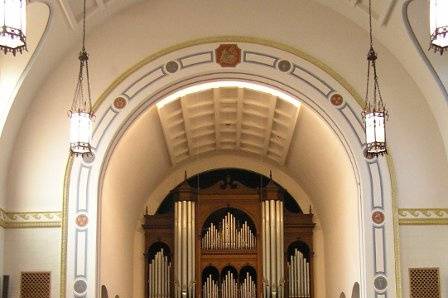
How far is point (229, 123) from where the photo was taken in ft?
58.0

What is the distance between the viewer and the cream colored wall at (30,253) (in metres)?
13.3

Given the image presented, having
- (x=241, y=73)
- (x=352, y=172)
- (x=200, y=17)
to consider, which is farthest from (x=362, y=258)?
(x=200, y=17)

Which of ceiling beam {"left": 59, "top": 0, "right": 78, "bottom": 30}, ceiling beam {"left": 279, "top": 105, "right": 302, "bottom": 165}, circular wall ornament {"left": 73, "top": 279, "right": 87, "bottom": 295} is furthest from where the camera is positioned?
A: ceiling beam {"left": 279, "top": 105, "right": 302, "bottom": 165}

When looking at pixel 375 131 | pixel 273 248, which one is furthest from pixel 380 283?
pixel 273 248

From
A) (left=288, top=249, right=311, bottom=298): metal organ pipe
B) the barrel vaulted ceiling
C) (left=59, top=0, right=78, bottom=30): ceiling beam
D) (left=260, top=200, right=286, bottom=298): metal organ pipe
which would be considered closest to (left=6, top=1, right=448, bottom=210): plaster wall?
(left=59, top=0, right=78, bottom=30): ceiling beam

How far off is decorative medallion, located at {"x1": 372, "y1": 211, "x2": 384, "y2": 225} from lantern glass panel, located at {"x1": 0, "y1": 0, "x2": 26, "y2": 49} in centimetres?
642

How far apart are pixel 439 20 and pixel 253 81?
570cm

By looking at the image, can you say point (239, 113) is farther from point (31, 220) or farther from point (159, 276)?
point (31, 220)

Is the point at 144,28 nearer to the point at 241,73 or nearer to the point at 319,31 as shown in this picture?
the point at 241,73

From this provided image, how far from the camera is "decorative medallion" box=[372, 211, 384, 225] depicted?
1345 cm

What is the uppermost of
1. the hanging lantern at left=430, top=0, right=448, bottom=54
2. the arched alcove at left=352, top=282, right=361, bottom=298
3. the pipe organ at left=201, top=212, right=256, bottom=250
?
the hanging lantern at left=430, top=0, right=448, bottom=54

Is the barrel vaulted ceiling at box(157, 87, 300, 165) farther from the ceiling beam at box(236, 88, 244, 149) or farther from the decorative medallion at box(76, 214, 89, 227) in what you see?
the decorative medallion at box(76, 214, 89, 227)

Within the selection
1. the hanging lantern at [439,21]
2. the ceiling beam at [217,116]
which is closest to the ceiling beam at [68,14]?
the ceiling beam at [217,116]

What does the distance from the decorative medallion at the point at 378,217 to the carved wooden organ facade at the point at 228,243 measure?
5120mm
